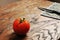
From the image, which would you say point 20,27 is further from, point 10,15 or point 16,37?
point 10,15

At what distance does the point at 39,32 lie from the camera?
2.79ft

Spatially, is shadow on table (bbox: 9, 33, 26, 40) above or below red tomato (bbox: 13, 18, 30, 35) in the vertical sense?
below

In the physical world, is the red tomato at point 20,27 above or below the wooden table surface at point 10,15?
above

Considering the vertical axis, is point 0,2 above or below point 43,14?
below

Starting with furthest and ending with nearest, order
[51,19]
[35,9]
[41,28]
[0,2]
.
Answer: [0,2] → [35,9] → [51,19] → [41,28]

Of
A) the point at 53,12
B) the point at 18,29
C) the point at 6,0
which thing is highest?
the point at 18,29

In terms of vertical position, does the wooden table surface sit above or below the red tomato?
below

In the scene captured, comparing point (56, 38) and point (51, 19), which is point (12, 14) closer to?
point (51, 19)

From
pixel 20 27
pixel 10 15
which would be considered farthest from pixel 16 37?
pixel 10 15

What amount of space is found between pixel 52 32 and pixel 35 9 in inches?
18.4

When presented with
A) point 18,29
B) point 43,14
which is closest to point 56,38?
point 18,29

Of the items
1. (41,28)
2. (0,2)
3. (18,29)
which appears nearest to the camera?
(18,29)

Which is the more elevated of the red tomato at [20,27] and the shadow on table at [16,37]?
the red tomato at [20,27]

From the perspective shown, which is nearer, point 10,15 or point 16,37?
point 16,37
